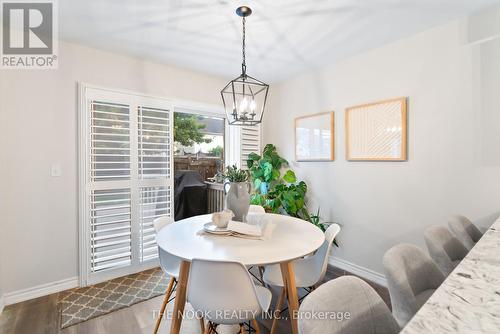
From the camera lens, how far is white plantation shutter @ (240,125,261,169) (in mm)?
3725

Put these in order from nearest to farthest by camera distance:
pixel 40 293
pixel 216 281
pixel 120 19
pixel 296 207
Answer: pixel 216 281 < pixel 120 19 < pixel 40 293 < pixel 296 207

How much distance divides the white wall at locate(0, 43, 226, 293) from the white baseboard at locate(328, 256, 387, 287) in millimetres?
2863

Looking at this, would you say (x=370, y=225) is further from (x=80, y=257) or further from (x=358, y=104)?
(x=80, y=257)

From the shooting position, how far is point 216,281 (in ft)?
3.75

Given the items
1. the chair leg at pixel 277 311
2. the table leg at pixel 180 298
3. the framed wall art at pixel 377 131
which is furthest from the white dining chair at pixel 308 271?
the framed wall art at pixel 377 131

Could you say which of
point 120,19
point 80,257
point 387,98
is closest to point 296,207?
point 387,98

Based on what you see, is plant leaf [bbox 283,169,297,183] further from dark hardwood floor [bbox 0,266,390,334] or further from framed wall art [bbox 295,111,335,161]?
dark hardwood floor [bbox 0,266,390,334]

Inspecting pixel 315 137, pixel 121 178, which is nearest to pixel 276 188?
pixel 315 137

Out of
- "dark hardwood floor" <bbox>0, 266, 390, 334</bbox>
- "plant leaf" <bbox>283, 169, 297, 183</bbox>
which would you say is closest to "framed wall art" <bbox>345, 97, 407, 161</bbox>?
"plant leaf" <bbox>283, 169, 297, 183</bbox>

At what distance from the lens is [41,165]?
2.31 metres

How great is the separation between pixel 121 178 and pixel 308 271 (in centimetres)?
216

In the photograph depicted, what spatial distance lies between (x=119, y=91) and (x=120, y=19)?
83 cm

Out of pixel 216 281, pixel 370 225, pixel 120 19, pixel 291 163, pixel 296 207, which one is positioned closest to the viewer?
pixel 216 281

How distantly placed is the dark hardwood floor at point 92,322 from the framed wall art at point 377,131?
183 centimetres
